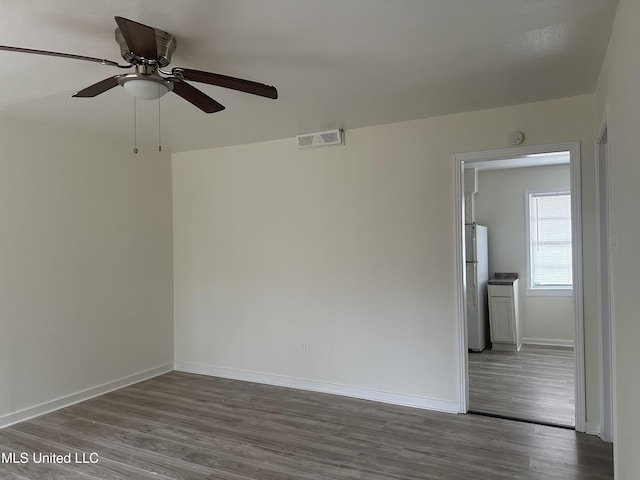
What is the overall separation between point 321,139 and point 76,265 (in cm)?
259

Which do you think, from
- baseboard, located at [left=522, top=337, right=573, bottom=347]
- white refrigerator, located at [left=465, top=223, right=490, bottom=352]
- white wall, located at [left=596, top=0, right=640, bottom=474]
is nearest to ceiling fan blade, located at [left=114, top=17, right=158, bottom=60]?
white wall, located at [left=596, top=0, right=640, bottom=474]

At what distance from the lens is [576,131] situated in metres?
3.27

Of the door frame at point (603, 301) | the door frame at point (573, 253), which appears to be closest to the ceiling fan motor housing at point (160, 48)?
the door frame at point (573, 253)

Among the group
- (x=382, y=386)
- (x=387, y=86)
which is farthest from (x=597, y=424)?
(x=387, y=86)

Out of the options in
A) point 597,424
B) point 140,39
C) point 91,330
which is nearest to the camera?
point 140,39

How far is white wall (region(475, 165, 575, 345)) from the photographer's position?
6.14m

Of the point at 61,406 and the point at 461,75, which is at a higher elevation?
the point at 461,75

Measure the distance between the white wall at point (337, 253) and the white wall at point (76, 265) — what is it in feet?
1.12

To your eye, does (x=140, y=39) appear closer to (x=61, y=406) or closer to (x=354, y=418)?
(x=354, y=418)

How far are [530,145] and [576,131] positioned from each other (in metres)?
0.32

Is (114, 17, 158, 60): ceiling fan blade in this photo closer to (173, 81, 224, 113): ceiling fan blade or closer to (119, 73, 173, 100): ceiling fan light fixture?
(119, 73, 173, 100): ceiling fan light fixture

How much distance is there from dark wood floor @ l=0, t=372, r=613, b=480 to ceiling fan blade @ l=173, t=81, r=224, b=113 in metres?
2.26

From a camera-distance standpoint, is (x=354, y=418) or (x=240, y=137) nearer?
(x=354, y=418)

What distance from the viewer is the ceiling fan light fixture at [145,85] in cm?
213
